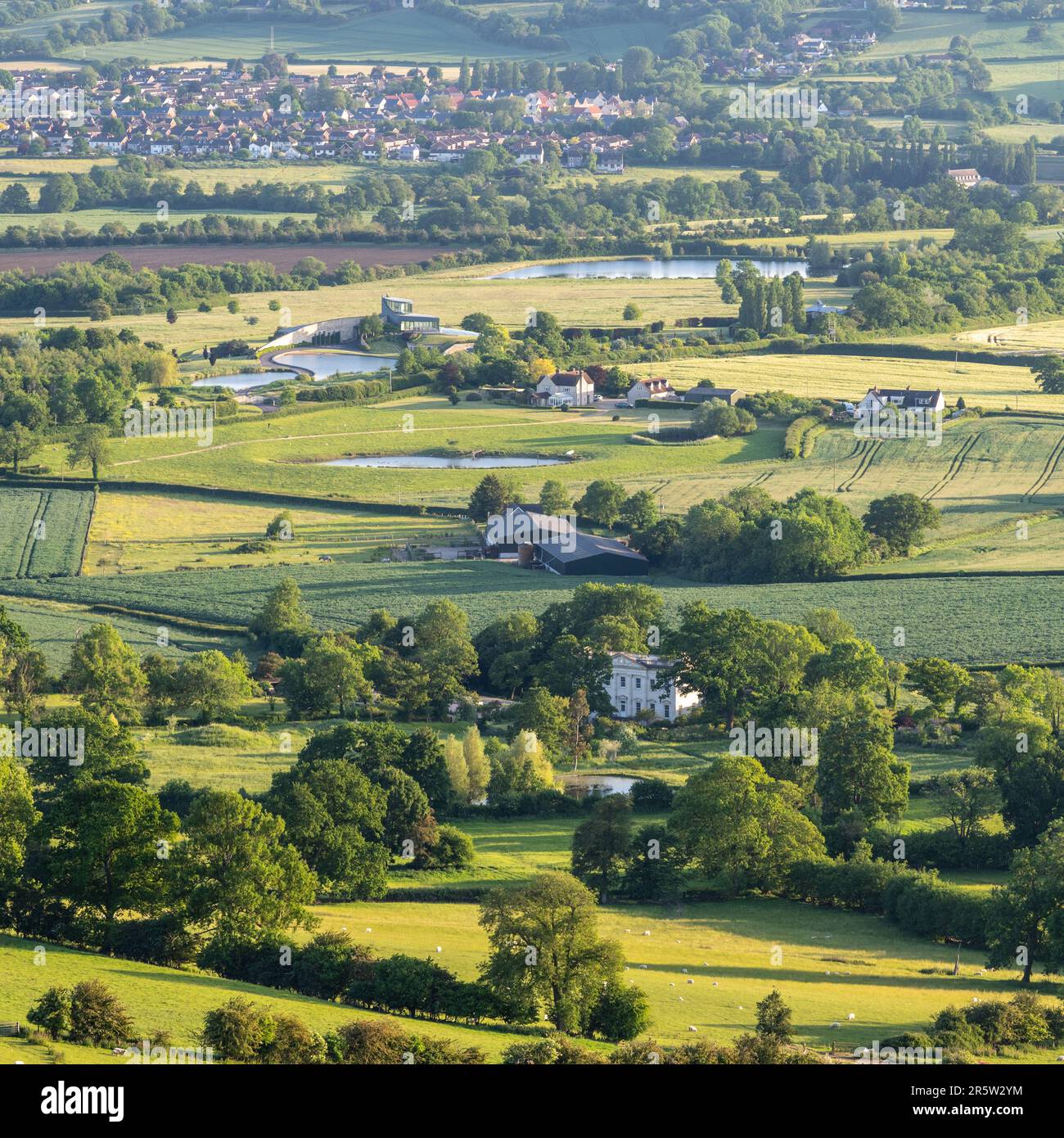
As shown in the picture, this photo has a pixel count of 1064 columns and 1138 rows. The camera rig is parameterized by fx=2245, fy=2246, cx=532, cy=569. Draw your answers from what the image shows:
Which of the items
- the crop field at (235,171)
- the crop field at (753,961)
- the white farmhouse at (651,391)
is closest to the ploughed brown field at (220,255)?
the crop field at (235,171)

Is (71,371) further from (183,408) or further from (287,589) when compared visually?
(287,589)

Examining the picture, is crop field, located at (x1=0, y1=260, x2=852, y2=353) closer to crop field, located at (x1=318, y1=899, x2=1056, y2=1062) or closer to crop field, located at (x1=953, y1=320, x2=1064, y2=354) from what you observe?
crop field, located at (x1=953, y1=320, x2=1064, y2=354)

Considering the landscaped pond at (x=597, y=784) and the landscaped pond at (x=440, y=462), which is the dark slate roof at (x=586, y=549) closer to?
the landscaped pond at (x=440, y=462)

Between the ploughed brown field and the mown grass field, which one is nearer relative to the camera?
the ploughed brown field

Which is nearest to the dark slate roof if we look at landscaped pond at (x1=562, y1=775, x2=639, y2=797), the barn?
the barn
